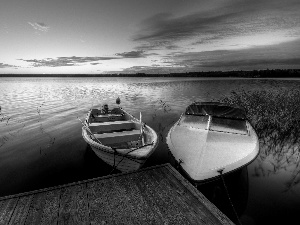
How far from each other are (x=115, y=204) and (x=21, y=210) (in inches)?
84.3

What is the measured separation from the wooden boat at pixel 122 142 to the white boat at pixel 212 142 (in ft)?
3.84

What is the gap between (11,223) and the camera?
394 centimetres

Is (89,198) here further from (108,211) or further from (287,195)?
(287,195)

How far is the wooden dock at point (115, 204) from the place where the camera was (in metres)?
4.07

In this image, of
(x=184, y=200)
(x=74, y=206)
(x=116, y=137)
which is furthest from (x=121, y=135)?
(x=184, y=200)

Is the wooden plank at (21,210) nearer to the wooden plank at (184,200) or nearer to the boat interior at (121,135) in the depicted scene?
the wooden plank at (184,200)

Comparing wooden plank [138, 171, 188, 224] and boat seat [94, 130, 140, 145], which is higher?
wooden plank [138, 171, 188, 224]

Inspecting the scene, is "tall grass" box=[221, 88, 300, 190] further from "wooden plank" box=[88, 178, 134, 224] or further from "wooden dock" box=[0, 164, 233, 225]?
"wooden plank" box=[88, 178, 134, 224]

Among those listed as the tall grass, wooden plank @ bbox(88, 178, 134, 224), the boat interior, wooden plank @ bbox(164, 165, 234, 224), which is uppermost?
wooden plank @ bbox(164, 165, 234, 224)

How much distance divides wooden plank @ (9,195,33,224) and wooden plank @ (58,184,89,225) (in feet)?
2.41

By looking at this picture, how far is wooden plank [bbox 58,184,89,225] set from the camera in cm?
406

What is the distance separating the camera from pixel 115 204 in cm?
451

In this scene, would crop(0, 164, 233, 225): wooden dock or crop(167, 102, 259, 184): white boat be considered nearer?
crop(0, 164, 233, 225): wooden dock

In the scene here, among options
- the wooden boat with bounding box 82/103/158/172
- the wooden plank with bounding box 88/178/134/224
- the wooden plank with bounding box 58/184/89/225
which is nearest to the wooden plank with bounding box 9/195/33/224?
the wooden plank with bounding box 58/184/89/225
